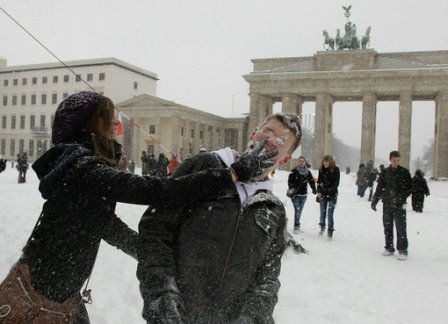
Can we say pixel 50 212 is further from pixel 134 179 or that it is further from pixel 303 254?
pixel 303 254

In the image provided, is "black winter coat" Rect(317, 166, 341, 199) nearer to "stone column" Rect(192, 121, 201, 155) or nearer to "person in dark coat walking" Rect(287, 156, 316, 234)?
"person in dark coat walking" Rect(287, 156, 316, 234)

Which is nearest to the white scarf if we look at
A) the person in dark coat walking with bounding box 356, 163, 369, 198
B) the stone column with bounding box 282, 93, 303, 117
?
the person in dark coat walking with bounding box 356, 163, 369, 198

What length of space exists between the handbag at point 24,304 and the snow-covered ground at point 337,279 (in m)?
2.97

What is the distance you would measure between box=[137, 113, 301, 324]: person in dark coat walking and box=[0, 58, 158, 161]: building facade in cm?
6106

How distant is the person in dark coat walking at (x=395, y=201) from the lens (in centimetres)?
838

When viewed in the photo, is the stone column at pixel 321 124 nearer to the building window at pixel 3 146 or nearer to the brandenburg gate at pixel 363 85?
the brandenburg gate at pixel 363 85

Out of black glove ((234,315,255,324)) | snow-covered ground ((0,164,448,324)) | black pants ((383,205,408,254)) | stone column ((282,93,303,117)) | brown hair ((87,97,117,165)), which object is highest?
stone column ((282,93,303,117))

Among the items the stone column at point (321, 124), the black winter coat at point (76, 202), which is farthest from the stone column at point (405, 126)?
the black winter coat at point (76, 202)

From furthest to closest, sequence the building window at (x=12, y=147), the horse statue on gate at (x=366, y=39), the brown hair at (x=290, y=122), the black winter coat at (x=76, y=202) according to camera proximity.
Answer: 1. the building window at (x=12, y=147)
2. the horse statue on gate at (x=366, y=39)
3. the brown hair at (x=290, y=122)
4. the black winter coat at (x=76, y=202)

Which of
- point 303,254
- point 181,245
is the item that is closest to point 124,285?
point 303,254

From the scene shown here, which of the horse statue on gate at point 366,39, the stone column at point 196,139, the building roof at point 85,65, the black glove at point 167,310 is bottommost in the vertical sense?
the black glove at point 167,310

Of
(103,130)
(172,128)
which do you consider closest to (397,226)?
(103,130)

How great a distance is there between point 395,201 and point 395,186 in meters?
0.38

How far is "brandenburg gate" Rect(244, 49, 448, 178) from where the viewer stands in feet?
147
